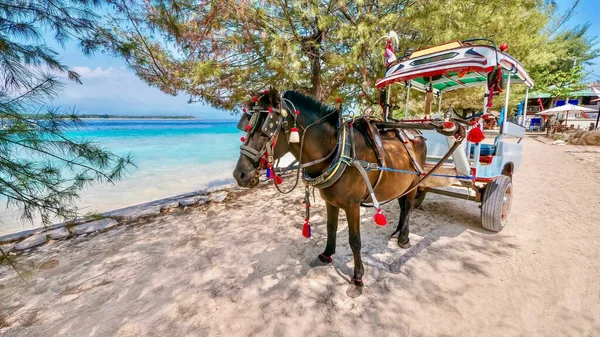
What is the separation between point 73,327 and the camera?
2.12 metres

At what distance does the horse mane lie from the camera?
223 centimetres

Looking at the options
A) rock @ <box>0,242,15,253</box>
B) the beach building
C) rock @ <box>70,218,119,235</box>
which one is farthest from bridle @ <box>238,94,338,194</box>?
the beach building

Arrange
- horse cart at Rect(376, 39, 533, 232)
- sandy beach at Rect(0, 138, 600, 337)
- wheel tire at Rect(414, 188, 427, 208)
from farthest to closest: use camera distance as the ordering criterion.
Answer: wheel tire at Rect(414, 188, 427, 208) < horse cart at Rect(376, 39, 533, 232) < sandy beach at Rect(0, 138, 600, 337)

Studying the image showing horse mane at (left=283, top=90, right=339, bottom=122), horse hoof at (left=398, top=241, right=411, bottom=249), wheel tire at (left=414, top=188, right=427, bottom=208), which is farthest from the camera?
wheel tire at (left=414, top=188, right=427, bottom=208)

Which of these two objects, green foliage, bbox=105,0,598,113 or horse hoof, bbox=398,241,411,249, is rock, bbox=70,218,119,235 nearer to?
green foliage, bbox=105,0,598,113

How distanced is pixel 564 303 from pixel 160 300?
3969 mm

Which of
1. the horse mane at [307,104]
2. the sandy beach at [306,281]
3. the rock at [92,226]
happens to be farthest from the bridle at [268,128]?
the rock at [92,226]

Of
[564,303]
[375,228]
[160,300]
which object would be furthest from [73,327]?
[564,303]

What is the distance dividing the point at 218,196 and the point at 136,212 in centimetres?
171

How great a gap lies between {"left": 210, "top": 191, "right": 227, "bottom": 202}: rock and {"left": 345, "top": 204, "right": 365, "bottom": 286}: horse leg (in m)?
4.00

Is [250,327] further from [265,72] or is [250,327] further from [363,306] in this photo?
[265,72]

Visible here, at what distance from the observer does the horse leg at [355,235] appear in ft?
8.03

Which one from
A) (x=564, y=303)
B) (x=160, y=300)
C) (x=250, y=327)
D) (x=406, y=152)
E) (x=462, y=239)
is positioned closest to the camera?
(x=250, y=327)

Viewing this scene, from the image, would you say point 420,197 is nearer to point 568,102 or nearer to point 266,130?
point 266,130
